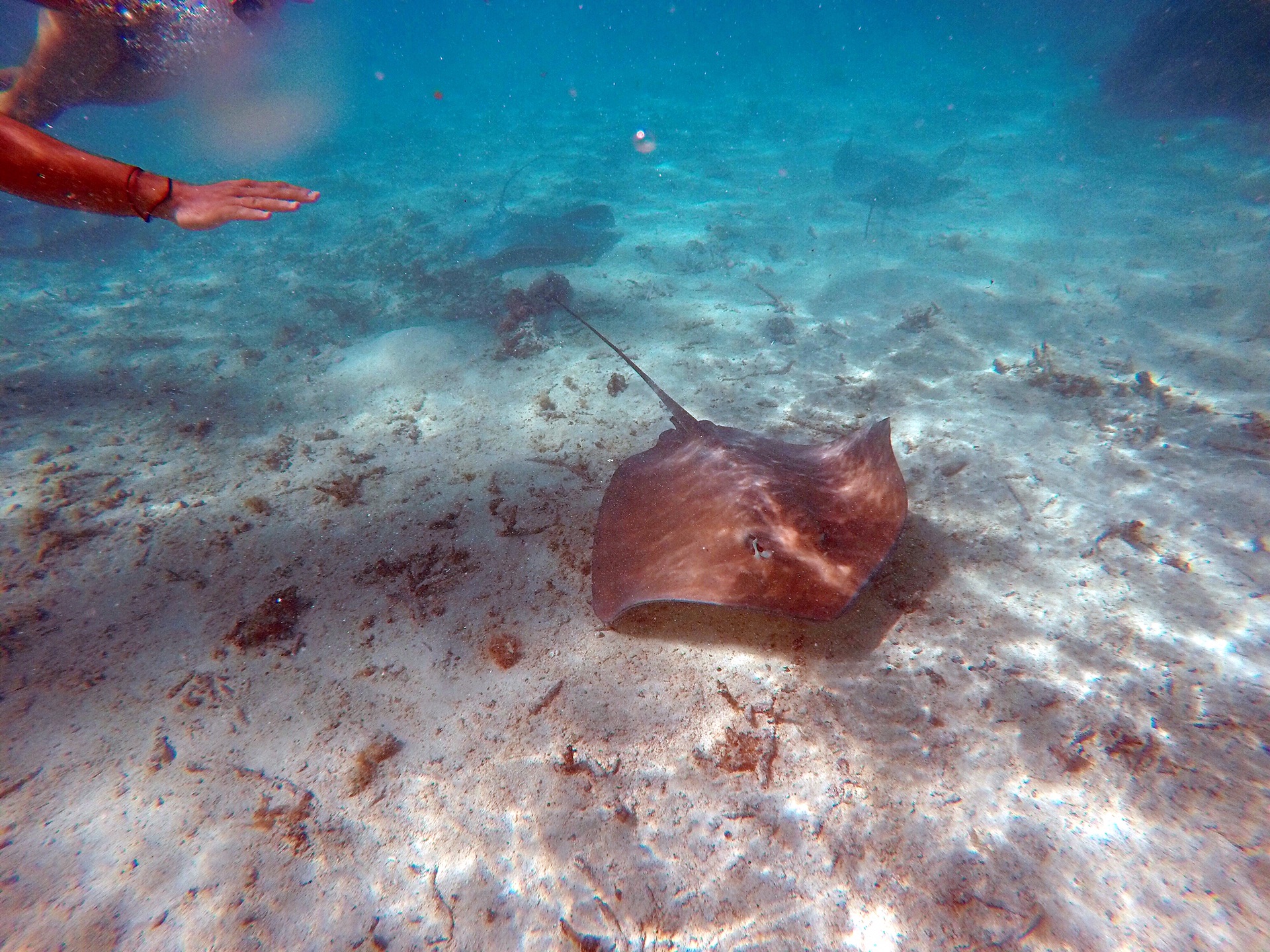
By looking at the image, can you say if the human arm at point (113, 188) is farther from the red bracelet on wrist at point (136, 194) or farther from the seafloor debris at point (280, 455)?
the seafloor debris at point (280, 455)

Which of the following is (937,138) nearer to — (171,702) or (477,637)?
(477,637)

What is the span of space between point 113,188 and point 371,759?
3.52 metres

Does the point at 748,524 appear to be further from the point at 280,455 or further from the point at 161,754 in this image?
the point at 280,455

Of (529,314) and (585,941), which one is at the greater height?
(529,314)

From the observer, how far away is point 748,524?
339cm

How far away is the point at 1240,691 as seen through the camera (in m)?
3.10

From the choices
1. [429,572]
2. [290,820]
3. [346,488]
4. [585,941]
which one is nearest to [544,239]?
[346,488]

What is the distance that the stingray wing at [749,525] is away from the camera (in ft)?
10.1

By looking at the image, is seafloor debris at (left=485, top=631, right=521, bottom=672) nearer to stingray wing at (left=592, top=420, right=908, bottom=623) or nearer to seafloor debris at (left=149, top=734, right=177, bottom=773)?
stingray wing at (left=592, top=420, right=908, bottom=623)

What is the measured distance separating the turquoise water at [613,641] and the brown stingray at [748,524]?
0.59m

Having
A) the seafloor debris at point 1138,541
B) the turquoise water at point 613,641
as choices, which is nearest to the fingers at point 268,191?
the turquoise water at point 613,641

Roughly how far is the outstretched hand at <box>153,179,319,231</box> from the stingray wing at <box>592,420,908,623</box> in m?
2.88

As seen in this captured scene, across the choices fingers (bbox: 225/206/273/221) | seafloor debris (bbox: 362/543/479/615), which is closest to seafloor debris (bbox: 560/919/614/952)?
seafloor debris (bbox: 362/543/479/615)

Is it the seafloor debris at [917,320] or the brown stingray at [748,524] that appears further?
the seafloor debris at [917,320]
